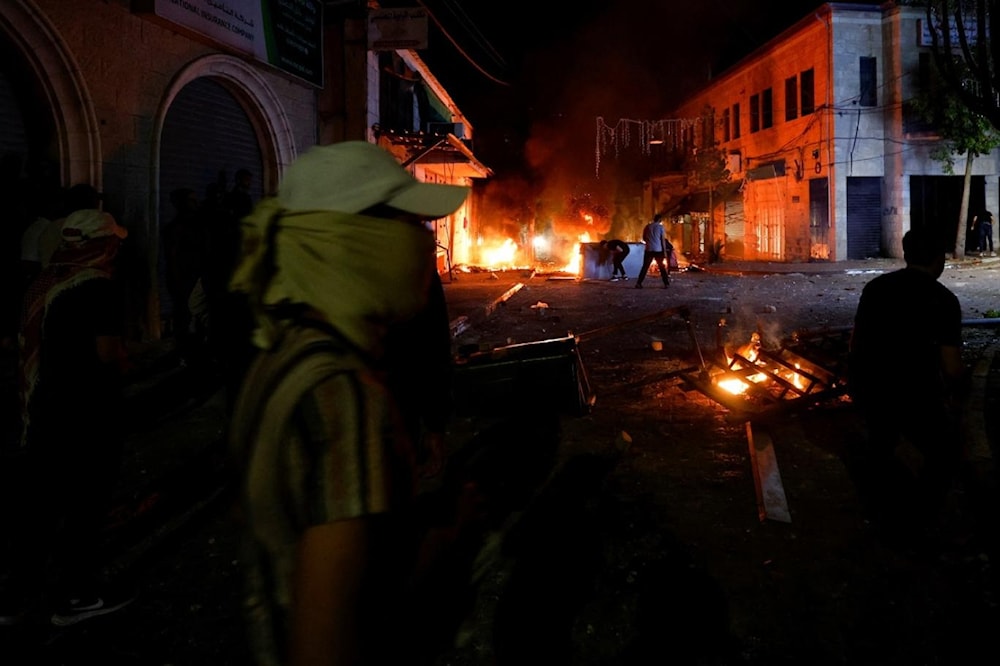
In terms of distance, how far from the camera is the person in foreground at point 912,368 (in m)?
3.59

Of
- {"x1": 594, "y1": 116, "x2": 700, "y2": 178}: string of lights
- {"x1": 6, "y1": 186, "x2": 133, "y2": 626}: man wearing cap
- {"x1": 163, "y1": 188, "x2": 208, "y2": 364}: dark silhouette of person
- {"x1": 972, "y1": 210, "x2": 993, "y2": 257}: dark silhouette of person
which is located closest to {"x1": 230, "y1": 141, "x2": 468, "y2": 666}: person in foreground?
{"x1": 6, "y1": 186, "x2": 133, "y2": 626}: man wearing cap

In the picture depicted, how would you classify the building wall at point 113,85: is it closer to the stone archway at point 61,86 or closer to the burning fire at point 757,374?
the stone archway at point 61,86

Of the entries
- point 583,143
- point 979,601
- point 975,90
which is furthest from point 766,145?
point 979,601

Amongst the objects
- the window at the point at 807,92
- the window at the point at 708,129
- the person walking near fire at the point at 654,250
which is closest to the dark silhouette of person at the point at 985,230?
the window at the point at 807,92

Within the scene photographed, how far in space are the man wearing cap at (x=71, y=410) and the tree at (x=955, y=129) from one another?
1150 inches

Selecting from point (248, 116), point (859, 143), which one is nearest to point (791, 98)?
point (859, 143)

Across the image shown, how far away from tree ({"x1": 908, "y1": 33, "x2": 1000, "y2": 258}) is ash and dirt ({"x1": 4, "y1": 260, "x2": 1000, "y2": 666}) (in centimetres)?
2434

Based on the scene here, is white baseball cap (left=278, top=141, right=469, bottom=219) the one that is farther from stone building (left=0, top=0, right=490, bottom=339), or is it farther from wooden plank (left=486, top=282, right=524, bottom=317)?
wooden plank (left=486, top=282, right=524, bottom=317)

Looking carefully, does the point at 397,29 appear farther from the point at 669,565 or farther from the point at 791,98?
the point at 791,98

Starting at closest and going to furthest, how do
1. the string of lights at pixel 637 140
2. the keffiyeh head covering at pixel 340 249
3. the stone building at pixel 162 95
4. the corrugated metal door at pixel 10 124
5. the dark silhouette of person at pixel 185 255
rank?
the keffiyeh head covering at pixel 340 249 → the dark silhouette of person at pixel 185 255 → the corrugated metal door at pixel 10 124 → the stone building at pixel 162 95 → the string of lights at pixel 637 140

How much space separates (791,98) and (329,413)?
114 ft

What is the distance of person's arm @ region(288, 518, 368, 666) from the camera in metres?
1.07

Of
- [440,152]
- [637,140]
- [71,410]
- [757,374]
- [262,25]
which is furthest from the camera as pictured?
[637,140]

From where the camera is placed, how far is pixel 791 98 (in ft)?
101
